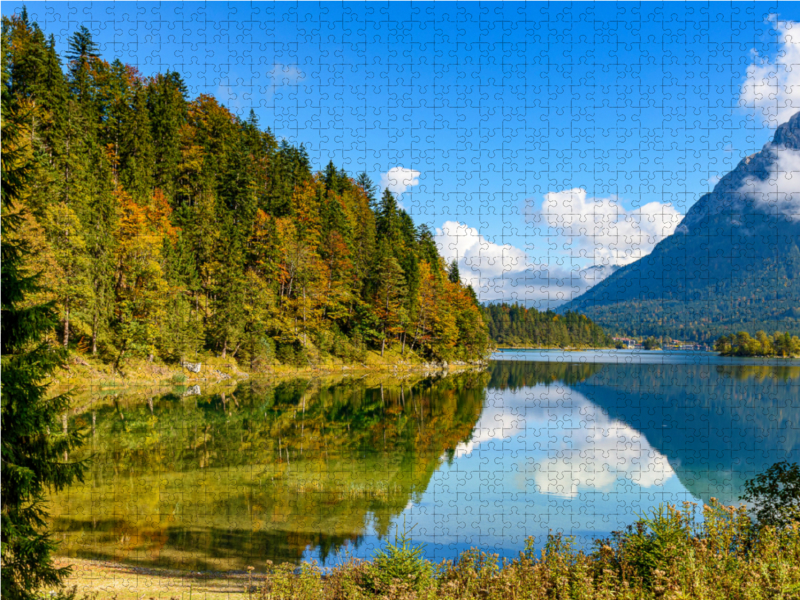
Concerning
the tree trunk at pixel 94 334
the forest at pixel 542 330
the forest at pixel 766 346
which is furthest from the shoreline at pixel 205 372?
the forest at pixel 542 330

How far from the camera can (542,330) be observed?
140250mm

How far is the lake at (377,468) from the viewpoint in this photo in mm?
12031

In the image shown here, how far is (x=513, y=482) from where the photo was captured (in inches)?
634

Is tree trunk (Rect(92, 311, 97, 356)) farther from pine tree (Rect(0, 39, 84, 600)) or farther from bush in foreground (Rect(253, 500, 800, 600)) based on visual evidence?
bush in foreground (Rect(253, 500, 800, 600))

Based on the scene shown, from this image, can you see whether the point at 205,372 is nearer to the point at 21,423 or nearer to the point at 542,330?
the point at 21,423

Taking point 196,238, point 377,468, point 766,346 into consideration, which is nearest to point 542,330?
point 766,346

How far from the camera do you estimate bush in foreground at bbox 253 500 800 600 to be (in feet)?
20.4

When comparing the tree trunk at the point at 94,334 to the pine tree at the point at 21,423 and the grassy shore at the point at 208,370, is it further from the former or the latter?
the pine tree at the point at 21,423

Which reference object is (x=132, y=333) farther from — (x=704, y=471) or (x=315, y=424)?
(x=704, y=471)

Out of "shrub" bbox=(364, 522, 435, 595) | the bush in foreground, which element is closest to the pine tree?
the bush in foreground

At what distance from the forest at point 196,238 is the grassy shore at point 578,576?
15.5 metres

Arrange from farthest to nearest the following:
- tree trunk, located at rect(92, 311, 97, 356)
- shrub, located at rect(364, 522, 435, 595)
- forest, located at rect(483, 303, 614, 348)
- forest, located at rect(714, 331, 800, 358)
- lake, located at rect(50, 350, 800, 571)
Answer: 1. forest, located at rect(483, 303, 614, 348)
2. forest, located at rect(714, 331, 800, 358)
3. tree trunk, located at rect(92, 311, 97, 356)
4. lake, located at rect(50, 350, 800, 571)
5. shrub, located at rect(364, 522, 435, 595)

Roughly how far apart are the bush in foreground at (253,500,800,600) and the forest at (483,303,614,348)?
119230 mm

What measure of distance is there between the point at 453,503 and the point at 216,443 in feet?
35.2
